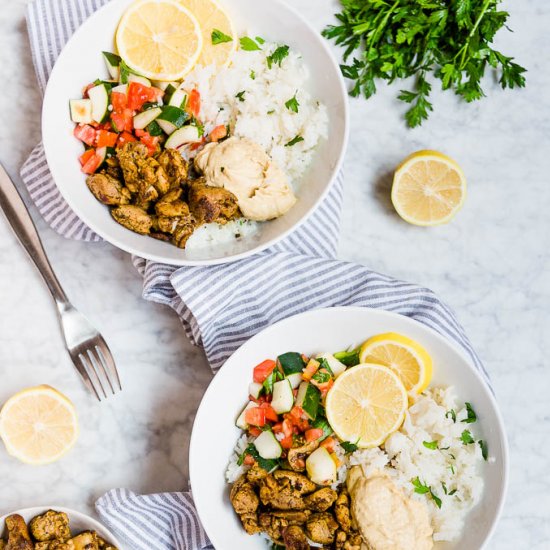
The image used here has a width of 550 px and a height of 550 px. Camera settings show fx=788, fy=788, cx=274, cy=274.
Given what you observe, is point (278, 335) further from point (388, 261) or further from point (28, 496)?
point (28, 496)

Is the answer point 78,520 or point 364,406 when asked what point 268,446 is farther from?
point 78,520

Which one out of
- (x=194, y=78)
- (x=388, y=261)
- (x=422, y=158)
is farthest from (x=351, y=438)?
(x=194, y=78)

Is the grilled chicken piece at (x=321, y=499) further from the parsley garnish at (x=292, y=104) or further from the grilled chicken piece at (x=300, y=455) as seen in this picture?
the parsley garnish at (x=292, y=104)

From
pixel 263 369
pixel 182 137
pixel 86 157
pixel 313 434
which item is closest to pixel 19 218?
pixel 86 157

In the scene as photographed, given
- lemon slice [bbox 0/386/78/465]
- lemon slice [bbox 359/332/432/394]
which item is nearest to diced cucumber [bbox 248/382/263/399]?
lemon slice [bbox 359/332/432/394]

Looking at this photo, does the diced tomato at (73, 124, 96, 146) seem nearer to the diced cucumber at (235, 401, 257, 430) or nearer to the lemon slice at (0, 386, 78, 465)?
the lemon slice at (0, 386, 78, 465)
